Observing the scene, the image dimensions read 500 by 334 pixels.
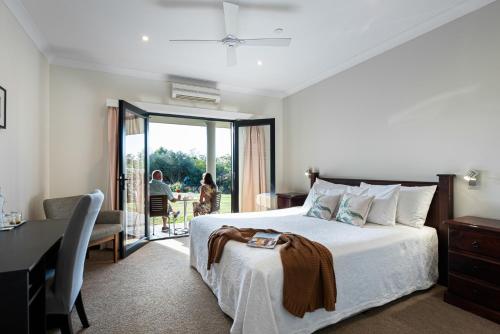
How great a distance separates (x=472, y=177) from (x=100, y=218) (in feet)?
14.4

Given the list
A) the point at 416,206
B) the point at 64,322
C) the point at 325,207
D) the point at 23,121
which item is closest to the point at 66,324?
the point at 64,322

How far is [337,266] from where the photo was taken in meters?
1.99

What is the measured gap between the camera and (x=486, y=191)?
8.00 feet

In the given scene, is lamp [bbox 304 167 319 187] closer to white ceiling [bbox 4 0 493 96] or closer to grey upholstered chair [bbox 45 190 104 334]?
white ceiling [bbox 4 0 493 96]

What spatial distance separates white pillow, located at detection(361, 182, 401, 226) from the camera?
277 cm

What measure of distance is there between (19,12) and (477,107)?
4.63 m

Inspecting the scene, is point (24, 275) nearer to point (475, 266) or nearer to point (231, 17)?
point (231, 17)

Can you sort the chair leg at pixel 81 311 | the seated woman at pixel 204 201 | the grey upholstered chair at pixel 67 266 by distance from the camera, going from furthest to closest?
the seated woman at pixel 204 201 → the chair leg at pixel 81 311 → the grey upholstered chair at pixel 67 266

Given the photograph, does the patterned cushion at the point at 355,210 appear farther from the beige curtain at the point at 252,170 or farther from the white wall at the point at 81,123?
the white wall at the point at 81,123

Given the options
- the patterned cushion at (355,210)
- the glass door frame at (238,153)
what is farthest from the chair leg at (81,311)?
the glass door frame at (238,153)

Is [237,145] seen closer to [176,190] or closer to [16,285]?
[176,190]

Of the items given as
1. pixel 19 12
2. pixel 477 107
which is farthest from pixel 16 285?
pixel 477 107

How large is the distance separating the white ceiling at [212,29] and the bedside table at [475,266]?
2.13 meters

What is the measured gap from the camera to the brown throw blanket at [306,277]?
1.74 m
